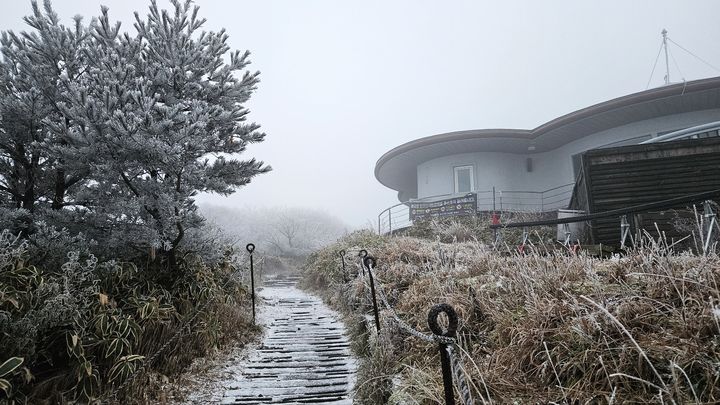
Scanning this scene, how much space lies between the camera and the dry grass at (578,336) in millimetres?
1924

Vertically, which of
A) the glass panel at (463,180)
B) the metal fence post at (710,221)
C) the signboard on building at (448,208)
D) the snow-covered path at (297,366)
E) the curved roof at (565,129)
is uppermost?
the curved roof at (565,129)

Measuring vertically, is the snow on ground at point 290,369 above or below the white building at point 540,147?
below

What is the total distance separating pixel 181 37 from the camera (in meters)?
5.43

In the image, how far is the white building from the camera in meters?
12.9

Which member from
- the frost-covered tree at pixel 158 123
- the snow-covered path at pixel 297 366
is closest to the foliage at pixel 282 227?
the snow-covered path at pixel 297 366

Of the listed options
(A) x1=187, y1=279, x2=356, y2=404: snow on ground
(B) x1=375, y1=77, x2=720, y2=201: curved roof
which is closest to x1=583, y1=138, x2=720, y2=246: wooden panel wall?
(B) x1=375, y1=77, x2=720, y2=201: curved roof

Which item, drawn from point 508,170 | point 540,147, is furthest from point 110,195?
point 540,147

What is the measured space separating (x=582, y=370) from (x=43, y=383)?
441cm

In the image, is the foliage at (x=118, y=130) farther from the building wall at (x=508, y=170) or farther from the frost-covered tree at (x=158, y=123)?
the building wall at (x=508, y=170)

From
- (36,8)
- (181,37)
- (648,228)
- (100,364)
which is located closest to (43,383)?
(100,364)

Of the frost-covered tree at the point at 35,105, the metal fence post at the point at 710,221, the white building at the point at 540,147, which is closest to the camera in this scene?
the metal fence post at the point at 710,221

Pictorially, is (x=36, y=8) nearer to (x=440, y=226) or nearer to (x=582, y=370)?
(x=582, y=370)

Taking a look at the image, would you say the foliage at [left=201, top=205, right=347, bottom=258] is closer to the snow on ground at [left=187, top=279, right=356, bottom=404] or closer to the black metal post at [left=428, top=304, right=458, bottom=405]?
the snow on ground at [left=187, top=279, right=356, bottom=404]

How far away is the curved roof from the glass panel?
1.00 meters
